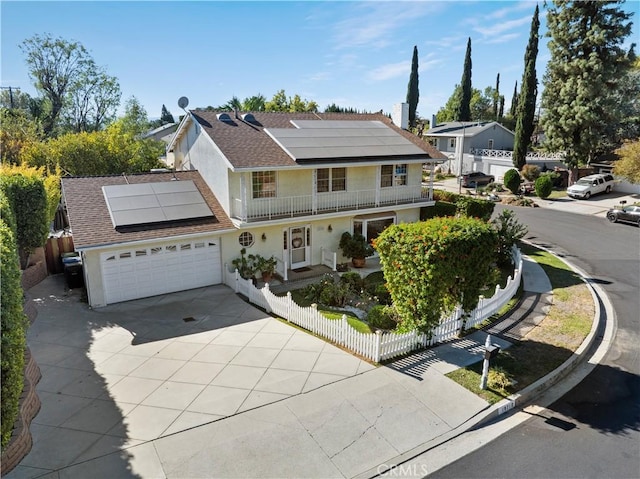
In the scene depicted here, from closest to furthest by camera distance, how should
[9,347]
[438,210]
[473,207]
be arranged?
1. [9,347]
2. [473,207]
3. [438,210]

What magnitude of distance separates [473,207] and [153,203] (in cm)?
1643

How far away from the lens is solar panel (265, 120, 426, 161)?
64.0 feet

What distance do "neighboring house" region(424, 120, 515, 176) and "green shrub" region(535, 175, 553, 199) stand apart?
10.8 m

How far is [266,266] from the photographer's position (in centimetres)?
1855

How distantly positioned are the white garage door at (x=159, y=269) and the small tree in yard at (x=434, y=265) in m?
8.65

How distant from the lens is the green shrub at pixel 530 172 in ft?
138

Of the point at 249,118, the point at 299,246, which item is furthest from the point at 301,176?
the point at 249,118

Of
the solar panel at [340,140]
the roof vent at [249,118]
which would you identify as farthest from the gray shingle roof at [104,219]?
the roof vent at [249,118]

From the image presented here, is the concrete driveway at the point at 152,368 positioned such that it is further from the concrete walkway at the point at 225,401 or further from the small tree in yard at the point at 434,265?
the small tree in yard at the point at 434,265

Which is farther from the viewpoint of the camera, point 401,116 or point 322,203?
point 401,116

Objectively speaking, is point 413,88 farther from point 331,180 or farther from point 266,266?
point 266,266

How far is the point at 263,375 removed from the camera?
10.9 metres

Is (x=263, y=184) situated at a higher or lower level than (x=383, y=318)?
higher

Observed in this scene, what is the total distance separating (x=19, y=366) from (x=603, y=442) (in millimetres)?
11336
